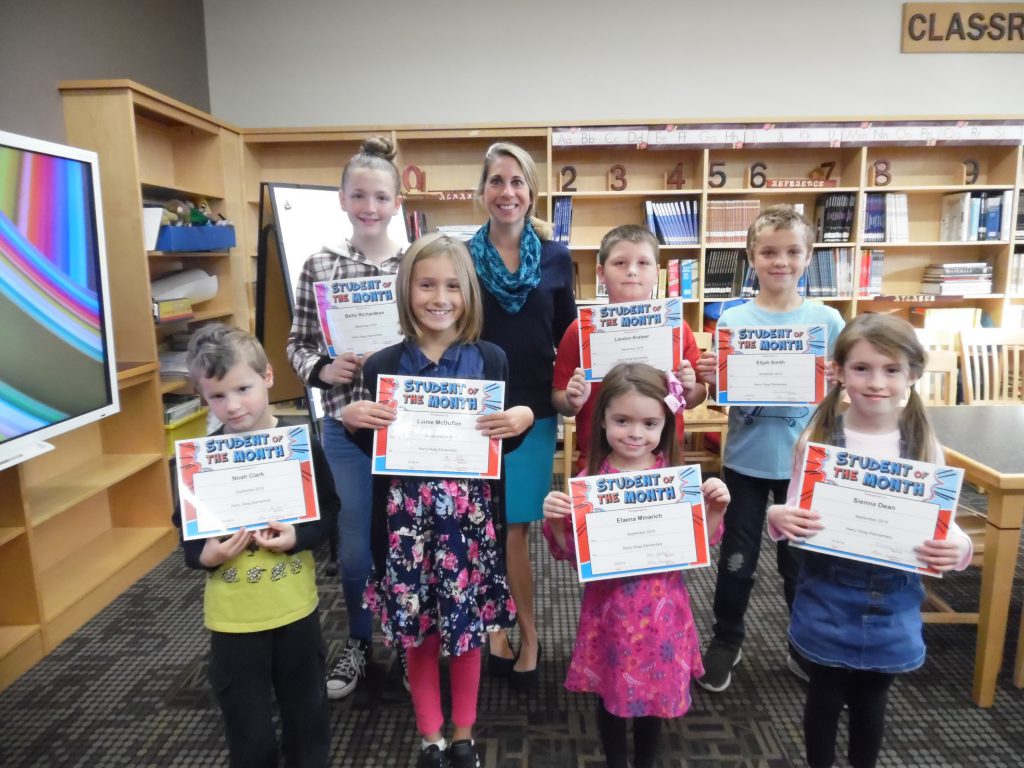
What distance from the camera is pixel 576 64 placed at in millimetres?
4301

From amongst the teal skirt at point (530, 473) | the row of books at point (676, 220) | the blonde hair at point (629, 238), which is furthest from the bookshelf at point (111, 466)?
the row of books at point (676, 220)

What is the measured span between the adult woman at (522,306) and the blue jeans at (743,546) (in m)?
0.56

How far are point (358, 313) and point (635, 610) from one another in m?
0.99

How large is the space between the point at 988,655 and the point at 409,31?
4.50 meters

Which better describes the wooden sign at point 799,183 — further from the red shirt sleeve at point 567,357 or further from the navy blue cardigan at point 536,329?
the red shirt sleeve at point 567,357

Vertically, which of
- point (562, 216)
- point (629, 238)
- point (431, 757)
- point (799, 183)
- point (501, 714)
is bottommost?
point (501, 714)

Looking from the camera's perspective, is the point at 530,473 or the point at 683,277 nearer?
the point at 530,473

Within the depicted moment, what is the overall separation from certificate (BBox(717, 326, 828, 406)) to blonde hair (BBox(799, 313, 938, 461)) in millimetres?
247

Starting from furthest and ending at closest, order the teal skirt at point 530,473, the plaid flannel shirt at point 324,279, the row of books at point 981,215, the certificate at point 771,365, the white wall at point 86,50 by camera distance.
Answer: the row of books at point 981,215
the white wall at point 86,50
the teal skirt at point 530,473
the plaid flannel shirt at point 324,279
the certificate at point 771,365

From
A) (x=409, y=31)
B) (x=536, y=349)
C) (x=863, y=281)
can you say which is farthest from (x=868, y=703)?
(x=409, y=31)

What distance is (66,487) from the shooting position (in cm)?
264

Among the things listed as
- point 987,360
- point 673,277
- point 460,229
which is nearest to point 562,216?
point 460,229

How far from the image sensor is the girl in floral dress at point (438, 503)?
1.42 metres

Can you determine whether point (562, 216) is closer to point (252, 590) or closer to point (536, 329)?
point (536, 329)
